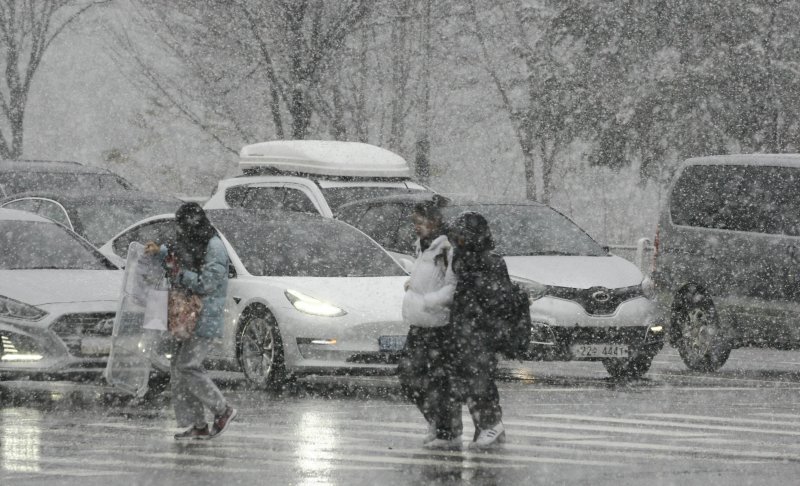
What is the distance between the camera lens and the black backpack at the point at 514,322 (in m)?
10.2

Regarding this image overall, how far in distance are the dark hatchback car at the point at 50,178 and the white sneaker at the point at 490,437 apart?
1281 centimetres

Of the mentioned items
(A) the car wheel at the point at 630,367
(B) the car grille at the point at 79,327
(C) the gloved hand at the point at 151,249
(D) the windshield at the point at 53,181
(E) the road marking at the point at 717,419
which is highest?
(D) the windshield at the point at 53,181

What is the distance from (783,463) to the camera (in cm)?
969

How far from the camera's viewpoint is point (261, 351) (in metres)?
13.9

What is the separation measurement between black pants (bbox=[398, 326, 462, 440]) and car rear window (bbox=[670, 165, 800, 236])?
606cm

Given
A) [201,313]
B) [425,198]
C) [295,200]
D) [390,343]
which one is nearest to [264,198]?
[295,200]

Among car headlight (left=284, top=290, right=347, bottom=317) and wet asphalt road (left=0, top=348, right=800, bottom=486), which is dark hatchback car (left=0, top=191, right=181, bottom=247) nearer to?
wet asphalt road (left=0, top=348, right=800, bottom=486)

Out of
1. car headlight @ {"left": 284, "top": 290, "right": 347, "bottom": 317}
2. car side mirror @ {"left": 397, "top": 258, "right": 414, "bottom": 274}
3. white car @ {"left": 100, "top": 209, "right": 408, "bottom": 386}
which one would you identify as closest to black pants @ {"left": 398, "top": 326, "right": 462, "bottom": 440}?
white car @ {"left": 100, "top": 209, "right": 408, "bottom": 386}

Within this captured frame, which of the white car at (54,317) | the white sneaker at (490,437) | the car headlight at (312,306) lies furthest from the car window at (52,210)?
the white sneaker at (490,437)

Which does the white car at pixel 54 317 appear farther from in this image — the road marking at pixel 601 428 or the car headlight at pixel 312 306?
the road marking at pixel 601 428

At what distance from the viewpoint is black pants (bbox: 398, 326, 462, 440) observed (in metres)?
10.5

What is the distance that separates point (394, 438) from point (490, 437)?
2.47 ft

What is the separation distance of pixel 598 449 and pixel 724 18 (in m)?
15.9

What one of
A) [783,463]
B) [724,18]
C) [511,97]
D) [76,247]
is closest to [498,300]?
[783,463]
